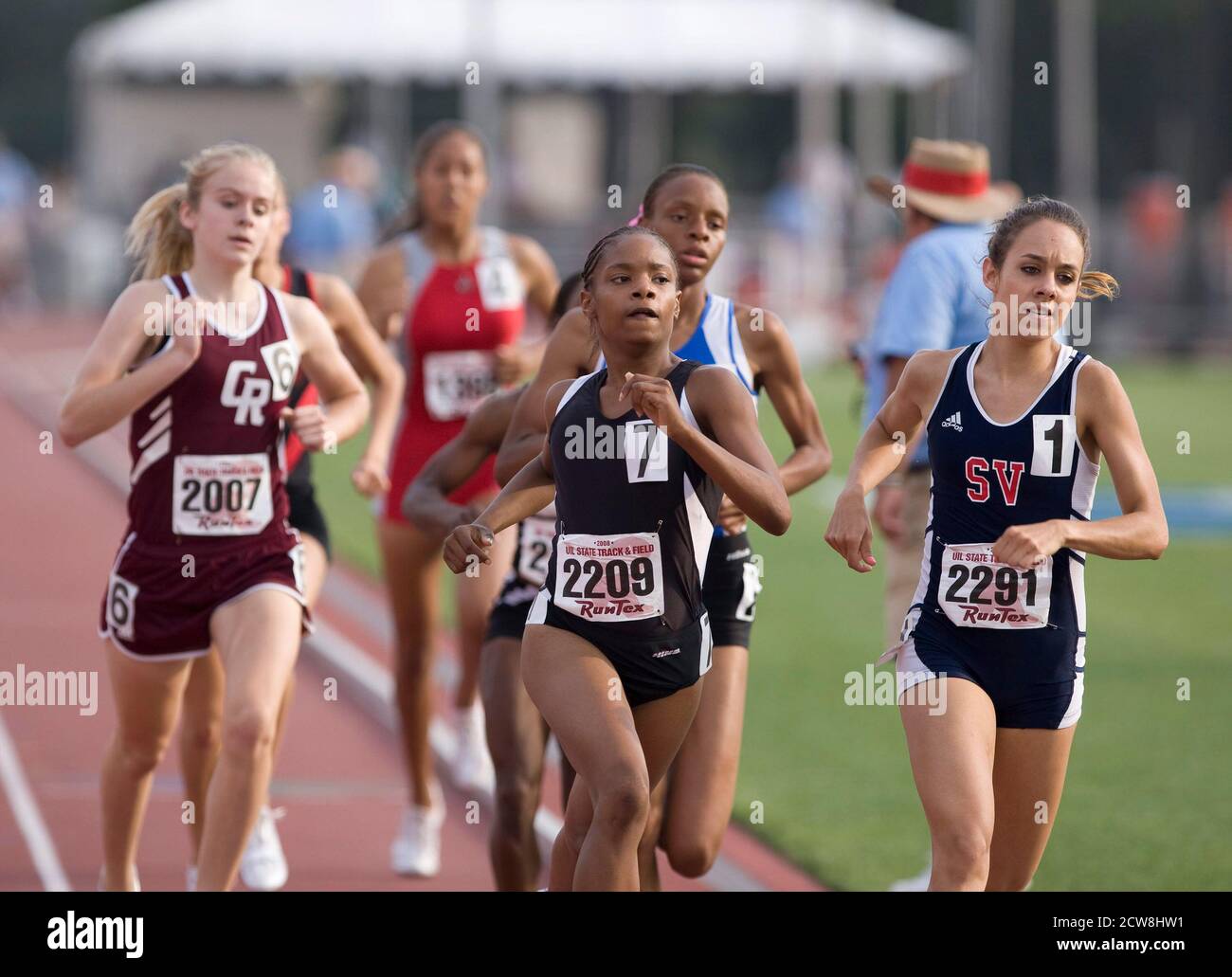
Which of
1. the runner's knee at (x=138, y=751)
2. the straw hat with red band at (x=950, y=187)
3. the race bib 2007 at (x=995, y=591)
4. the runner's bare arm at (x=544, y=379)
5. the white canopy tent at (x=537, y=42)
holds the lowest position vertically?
the runner's knee at (x=138, y=751)

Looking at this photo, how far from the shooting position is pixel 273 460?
6379 millimetres

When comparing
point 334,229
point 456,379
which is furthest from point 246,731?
point 334,229

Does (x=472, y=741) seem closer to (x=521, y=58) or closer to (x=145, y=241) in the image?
(x=145, y=241)

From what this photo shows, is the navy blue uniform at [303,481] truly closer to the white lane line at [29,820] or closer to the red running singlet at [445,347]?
the red running singlet at [445,347]

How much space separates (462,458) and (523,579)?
0.47 m

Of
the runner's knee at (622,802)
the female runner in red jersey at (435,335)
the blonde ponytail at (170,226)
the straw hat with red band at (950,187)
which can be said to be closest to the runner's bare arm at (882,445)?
the runner's knee at (622,802)

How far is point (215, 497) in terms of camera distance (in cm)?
623

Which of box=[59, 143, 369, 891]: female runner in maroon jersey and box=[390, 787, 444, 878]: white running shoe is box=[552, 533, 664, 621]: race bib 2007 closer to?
box=[59, 143, 369, 891]: female runner in maroon jersey

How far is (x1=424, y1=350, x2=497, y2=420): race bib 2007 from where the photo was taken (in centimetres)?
830

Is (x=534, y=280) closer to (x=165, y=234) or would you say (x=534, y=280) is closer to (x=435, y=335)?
(x=435, y=335)

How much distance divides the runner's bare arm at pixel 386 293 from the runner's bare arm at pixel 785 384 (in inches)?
94.2

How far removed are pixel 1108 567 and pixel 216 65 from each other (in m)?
26.2

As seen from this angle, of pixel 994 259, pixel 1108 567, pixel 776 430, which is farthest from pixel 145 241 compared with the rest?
pixel 776 430

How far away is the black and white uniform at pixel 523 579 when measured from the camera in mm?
6461
